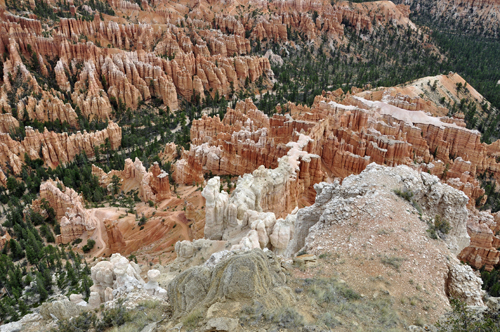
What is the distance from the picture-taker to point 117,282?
13078 mm

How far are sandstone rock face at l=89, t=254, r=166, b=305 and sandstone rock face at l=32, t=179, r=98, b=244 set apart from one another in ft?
64.2

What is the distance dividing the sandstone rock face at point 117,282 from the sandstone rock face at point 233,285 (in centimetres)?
185

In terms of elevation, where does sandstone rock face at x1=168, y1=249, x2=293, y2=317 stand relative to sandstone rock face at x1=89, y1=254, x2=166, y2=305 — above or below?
above

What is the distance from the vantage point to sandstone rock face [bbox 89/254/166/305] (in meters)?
11.8

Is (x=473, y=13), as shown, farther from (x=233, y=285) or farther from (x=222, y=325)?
(x=222, y=325)

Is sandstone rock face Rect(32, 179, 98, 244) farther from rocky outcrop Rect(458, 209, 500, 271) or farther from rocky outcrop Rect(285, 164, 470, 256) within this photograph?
rocky outcrop Rect(458, 209, 500, 271)

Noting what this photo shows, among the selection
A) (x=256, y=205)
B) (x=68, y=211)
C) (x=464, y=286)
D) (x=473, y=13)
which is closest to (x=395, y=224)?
(x=464, y=286)

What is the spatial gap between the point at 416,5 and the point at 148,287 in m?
195

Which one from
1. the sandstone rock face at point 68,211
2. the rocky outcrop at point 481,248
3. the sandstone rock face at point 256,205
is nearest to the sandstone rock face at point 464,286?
the sandstone rock face at point 256,205

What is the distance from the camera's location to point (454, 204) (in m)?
14.6

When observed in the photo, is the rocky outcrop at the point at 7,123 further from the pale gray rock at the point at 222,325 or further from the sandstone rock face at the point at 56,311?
the pale gray rock at the point at 222,325

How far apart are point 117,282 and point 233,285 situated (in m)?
6.97

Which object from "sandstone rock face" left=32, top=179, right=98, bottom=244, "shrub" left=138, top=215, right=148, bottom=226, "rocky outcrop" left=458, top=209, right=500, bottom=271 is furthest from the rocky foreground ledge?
"rocky outcrop" left=458, top=209, right=500, bottom=271

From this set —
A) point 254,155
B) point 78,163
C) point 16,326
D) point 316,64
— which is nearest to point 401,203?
point 16,326
